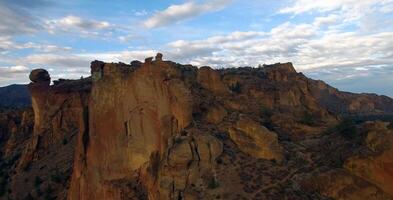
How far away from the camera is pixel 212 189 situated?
165 feet

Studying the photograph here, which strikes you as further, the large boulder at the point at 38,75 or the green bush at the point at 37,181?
the large boulder at the point at 38,75

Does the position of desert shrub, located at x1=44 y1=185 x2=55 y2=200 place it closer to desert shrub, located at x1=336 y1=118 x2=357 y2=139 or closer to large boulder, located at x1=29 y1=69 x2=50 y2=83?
large boulder, located at x1=29 y1=69 x2=50 y2=83

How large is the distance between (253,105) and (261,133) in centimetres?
1141

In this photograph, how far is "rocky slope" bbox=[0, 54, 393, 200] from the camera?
4872 cm

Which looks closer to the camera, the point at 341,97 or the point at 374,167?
the point at 374,167

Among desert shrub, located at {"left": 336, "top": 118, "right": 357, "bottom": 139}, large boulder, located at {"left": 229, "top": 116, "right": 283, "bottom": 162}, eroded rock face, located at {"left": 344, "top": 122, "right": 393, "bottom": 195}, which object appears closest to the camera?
eroded rock face, located at {"left": 344, "top": 122, "right": 393, "bottom": 195}

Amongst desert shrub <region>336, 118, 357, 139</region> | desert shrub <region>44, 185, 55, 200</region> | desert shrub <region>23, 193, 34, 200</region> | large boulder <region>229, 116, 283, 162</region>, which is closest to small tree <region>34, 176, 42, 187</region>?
desert shrub <region>23, 193, 34, 200</region>

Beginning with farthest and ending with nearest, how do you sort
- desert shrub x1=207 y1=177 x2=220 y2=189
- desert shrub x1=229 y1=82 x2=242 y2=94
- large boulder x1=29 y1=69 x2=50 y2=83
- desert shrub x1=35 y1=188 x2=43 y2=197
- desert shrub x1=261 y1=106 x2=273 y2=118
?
large boulder x1=29 y1=69 x2=50 y2=83, desert shrub x1=35 y1=188 x2=43 y2=197, desert shrub x1=229 y1=82 x2=242 y2=94, desert shrub x1=261 y1=106 x2=273 y2=118, desert shrub x1=207 y1=177 x2=220 y2=189

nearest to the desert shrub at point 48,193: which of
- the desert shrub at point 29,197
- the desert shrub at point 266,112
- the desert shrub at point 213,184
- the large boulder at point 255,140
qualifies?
the desert shrub at point 29,197

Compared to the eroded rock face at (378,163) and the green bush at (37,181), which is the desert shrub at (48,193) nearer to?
the green bush at (37,181)

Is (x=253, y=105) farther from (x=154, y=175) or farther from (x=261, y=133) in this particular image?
(x=154, y=175)

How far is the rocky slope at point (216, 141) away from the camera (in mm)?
48719

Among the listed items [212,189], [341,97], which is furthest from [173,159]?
[341,97]

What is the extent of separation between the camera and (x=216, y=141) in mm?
54438
